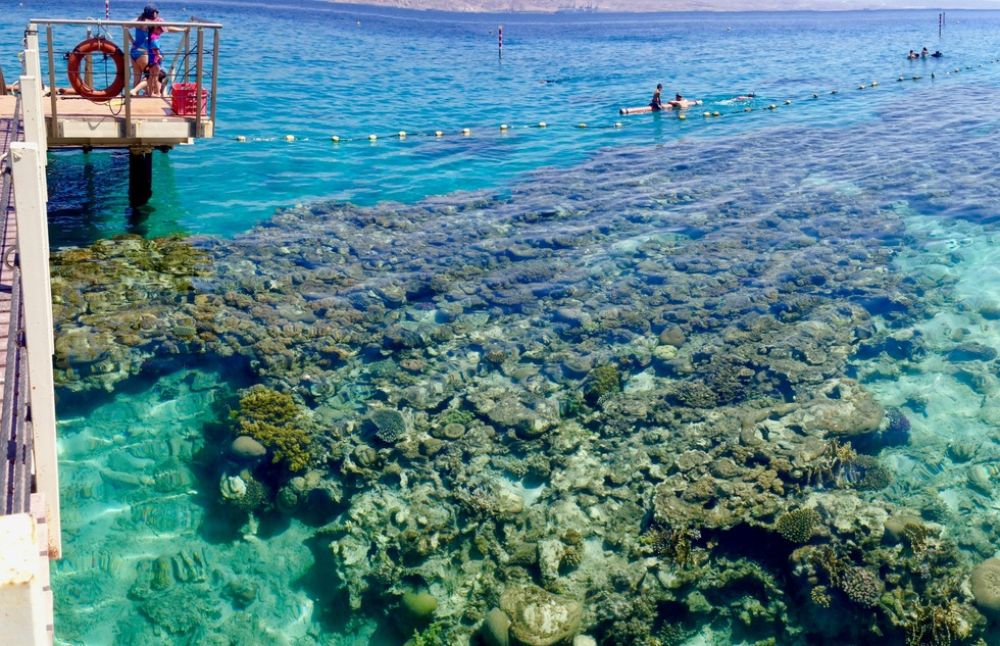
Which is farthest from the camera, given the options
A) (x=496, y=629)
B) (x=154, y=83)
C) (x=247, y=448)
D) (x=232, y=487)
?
(x=154, y=83)

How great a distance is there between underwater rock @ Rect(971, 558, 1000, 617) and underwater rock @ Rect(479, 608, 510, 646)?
5.60 metres

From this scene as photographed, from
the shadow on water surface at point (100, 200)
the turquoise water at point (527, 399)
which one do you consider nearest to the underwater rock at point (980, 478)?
the turquoise water at point (527, 399)

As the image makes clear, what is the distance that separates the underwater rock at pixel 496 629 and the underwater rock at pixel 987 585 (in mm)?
5601

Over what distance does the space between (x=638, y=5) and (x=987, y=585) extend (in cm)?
13073

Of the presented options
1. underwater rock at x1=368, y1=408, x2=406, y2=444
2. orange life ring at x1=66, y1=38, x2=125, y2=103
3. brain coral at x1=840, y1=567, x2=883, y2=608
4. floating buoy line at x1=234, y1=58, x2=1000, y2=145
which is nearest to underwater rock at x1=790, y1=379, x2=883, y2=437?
brain coral at x1=840, y1=567, x2=883, y2=608

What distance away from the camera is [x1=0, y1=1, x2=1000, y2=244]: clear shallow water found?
25156 mm

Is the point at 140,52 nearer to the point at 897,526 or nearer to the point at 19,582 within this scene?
the point at 897,526

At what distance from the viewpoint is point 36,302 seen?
21.0 feet

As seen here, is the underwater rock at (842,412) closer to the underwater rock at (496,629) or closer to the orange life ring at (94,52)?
the underwater rock at (496,629)

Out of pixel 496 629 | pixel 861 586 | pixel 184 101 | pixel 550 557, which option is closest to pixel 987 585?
pixel 861 586

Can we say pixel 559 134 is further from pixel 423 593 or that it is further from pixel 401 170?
pixel 423 593

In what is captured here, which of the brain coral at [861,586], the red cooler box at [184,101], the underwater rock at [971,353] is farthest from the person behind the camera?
the red cooler box at [184,101]

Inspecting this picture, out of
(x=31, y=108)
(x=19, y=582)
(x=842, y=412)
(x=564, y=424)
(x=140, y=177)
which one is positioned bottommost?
(x=564, y=424)

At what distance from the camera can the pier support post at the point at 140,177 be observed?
2236 cm
